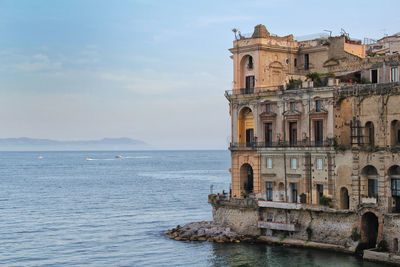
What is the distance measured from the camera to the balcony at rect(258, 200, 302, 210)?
5824 cm

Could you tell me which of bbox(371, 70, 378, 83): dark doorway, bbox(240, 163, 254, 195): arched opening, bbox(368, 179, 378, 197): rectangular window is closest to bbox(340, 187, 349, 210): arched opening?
bbox(368, 179, 378, 197): rectangular window

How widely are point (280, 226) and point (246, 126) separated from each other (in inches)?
516

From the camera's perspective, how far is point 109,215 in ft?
293

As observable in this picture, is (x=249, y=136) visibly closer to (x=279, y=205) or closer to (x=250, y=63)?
(x=250, y=63)

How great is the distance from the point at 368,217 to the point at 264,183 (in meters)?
12.2

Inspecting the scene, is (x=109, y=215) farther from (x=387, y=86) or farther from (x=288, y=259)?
(x=387, y=86)

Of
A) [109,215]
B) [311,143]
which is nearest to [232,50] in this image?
[311,143]

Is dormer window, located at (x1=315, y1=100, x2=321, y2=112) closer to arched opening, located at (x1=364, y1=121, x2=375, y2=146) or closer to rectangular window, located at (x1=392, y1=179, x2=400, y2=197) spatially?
arched opening, located at (x1=364, y1=121, x2=375, y2=146)

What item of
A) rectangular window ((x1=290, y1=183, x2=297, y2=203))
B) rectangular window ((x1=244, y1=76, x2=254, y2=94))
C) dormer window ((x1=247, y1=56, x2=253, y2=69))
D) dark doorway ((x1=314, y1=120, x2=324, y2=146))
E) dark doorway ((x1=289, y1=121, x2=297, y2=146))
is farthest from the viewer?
dormer window ((x1=247, y1=56, x2=253, y2=69))

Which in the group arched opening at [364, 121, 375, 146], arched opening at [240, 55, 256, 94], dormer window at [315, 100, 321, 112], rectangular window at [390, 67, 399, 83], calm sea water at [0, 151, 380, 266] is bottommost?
calm sea water at [0, 151, 380, 266]

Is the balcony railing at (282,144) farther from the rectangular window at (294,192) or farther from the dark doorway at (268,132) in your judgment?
the rectangular window at (294,192)

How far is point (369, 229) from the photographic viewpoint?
54.7 meters

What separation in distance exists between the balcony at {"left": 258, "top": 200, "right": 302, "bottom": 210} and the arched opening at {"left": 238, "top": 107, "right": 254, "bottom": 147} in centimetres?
828

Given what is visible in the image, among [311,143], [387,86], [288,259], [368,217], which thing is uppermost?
[387,86]
